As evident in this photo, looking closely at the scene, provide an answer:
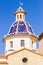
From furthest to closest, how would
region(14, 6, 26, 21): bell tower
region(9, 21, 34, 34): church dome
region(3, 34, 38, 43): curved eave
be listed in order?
region(14, 6, 26, 21): bell tower, region(9, 21, 34, 34): church dome, region(3, 34, 38, 43): curved eave

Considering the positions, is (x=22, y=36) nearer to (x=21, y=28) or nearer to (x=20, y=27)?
(x=21, y=28)

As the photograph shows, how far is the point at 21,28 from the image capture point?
130 ft

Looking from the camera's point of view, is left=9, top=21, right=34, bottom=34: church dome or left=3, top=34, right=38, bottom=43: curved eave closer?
left=3, top=34, right=38, bottom=43: curved eave

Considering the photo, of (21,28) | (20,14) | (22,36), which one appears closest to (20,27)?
(21,28)

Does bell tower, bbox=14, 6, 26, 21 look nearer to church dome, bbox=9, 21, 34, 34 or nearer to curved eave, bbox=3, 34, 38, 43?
church dome, bbox=9, 21, 34, 34

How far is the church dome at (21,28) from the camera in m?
39.1

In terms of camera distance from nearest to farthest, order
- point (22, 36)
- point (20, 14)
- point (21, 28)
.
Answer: point (22, 36)
point (21, 28)
point (20, 14)

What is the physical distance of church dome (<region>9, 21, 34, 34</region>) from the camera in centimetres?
3906

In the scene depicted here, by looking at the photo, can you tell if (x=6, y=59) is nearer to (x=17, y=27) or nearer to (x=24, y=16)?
(x=17, y=27)

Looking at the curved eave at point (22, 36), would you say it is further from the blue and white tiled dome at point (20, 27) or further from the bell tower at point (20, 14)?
the bell tower at point (20, 14)

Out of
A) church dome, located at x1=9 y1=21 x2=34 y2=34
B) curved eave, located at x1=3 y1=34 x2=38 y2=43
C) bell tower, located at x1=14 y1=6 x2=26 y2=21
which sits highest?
bell tower, located at x1=14 y1=6 x2=26 y2=21

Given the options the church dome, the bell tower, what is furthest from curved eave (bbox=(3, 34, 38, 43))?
the bell tower

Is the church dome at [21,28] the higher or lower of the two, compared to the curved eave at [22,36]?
higher

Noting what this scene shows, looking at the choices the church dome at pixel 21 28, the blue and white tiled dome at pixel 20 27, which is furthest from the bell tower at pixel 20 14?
the church dome at pixel 21 28
